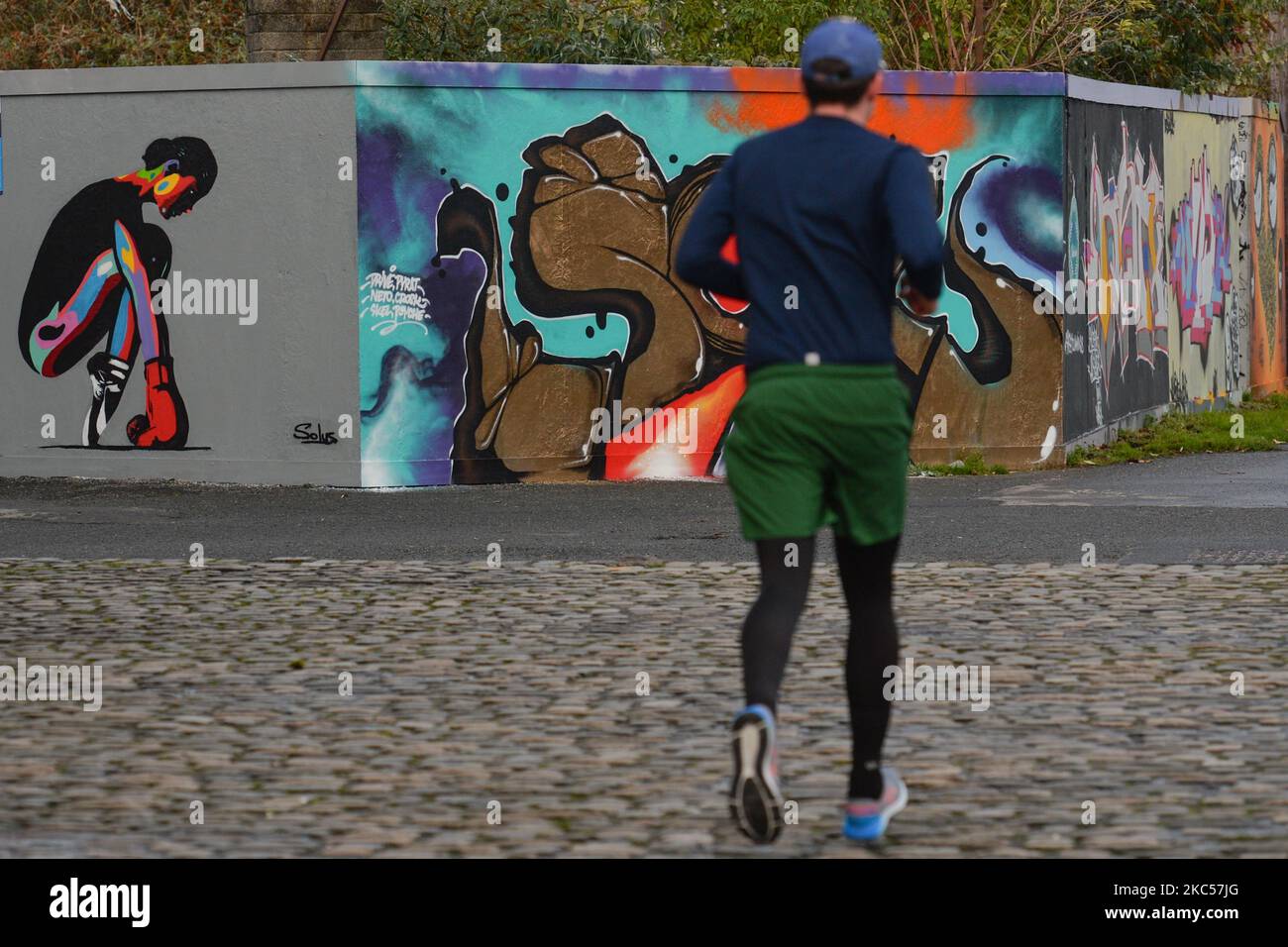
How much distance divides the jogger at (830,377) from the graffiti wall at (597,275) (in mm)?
8191

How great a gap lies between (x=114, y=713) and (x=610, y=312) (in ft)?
24.1

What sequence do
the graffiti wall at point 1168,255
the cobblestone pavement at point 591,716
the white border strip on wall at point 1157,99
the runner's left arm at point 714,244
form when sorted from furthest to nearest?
1. the graffiti wall at point 1168,255
2. the white border strip on wall at point 1157,99
3. the cobblestone pavement at point 591,716
4. the runner's left arm at point 714,244

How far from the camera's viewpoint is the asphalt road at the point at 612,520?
402 inches

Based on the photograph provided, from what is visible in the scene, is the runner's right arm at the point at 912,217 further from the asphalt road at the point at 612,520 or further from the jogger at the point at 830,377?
the asphalt road at the point at 612,520

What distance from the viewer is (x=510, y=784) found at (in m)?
5.38

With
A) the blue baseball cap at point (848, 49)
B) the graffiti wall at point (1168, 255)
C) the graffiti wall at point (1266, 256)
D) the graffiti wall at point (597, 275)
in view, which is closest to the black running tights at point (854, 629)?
the blue baseball cap at point (848, 49)

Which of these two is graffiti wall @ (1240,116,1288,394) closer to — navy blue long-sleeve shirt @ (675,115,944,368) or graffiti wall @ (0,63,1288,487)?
graffiti wall @ (0,63,1288,487)

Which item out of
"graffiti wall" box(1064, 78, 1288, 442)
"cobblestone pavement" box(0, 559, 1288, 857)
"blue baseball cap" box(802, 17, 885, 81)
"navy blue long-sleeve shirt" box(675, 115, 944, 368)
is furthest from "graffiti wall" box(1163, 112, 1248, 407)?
"navy blue long-sleeve shirt" box(675, 115, 944, 368)

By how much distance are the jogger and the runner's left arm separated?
0.04m

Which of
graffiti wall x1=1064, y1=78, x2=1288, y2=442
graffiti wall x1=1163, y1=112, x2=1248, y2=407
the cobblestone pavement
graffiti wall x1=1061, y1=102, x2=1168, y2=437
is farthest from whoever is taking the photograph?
graffiti wall x1=1163, y1=112, x2=1248, y2=407

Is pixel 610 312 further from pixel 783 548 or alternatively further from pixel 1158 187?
pixel 783 548

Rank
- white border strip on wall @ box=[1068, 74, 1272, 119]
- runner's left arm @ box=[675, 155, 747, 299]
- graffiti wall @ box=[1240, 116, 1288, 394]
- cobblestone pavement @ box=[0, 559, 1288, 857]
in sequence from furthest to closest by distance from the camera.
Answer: graffiti wall @ box=[1240, 116, 1288, 394] < white border strip on wall @ box=[1068, 74, 1272, 119] < cobblestone pavement @ box=[0, 559, 1288, 857] < runner's left arm @ box=[675, 155, 747, 299]

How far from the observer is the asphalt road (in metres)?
10.2

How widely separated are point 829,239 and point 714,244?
0.29 m
